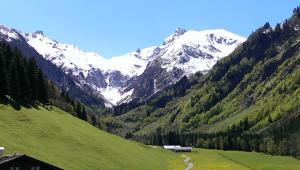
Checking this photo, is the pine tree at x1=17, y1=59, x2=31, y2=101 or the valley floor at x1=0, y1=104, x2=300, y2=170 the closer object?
the valley floor at x1=0, y1=104, x2=300, y2=170

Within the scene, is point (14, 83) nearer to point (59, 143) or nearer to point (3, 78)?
point (3, 78)

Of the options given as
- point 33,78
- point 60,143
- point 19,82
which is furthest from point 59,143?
point 33,78

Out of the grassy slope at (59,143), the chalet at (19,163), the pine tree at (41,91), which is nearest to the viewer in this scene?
the chalet at (19,163)

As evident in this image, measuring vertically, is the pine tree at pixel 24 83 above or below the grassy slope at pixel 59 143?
above

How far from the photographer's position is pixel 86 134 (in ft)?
435

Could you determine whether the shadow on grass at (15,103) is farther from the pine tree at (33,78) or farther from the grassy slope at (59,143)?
the pine tree at (33,78)

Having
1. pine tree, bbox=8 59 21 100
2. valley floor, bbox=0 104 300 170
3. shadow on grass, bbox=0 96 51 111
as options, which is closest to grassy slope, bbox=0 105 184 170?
valley floor, bbox=0 104 300 170

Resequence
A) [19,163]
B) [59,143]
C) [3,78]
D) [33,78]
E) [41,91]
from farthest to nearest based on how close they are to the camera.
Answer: [41,91]
[33,78]
[3,78]
[59,143]
[19,163]

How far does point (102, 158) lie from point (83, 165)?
14.4 metres

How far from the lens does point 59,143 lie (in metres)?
110

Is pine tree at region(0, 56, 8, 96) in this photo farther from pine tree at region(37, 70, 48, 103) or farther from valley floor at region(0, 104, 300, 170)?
pine tree at region(37, 70, 48, 103)

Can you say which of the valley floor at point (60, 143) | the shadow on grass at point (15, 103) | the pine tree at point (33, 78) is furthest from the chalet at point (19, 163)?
the pine tree at point (33, 78)

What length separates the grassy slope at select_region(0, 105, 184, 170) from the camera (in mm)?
96500

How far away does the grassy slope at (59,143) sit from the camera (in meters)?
96.5
